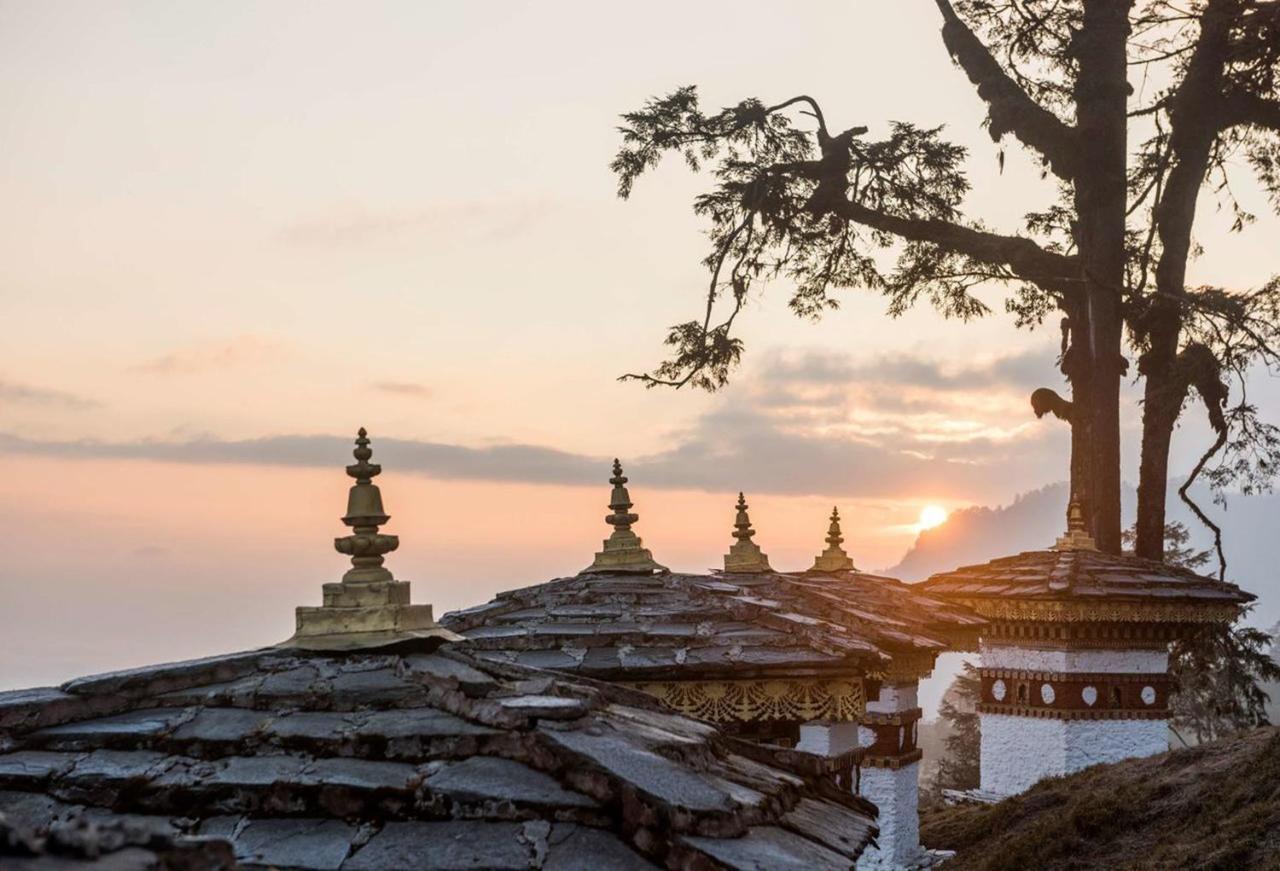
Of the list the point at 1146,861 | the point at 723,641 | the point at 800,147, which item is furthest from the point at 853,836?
the point at 800,147

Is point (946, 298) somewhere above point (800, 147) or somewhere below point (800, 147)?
below

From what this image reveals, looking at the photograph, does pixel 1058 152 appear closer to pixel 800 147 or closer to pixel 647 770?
pixel 800 147

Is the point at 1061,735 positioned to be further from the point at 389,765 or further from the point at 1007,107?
the point at 389,765

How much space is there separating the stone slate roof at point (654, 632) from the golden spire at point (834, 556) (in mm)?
7543

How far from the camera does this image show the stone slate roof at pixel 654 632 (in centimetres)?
855

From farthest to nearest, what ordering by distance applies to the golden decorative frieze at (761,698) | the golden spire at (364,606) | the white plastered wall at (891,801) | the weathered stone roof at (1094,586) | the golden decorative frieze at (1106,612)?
the weathered stone roof at (1094,586)
the golden decorative frieze at (1106,612)
the white plastered wall at (891,801)
the golden decorative frieze at (761,698)
the golden spire at (364,606)

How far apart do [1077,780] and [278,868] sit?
45.2ft

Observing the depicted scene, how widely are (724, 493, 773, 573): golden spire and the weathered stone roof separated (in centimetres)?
458

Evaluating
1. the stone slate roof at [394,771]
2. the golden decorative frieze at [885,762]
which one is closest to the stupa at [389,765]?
the stone slate roof at [394,771]

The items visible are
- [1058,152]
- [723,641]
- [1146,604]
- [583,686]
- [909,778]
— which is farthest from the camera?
[1058,152]

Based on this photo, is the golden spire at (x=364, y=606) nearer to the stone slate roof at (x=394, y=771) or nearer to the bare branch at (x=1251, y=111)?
the stone slate roof at (x=394, y=771)

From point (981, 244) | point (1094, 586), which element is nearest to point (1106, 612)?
point (1094, 586)

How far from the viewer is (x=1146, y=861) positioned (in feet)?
35.7

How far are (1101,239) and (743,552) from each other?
11.7 m
